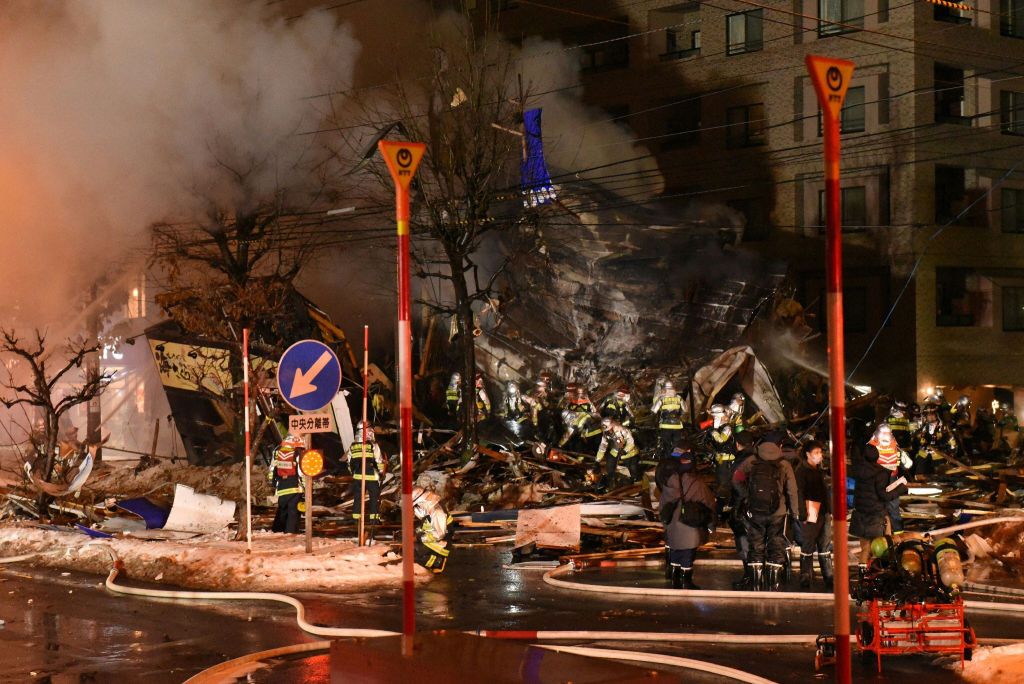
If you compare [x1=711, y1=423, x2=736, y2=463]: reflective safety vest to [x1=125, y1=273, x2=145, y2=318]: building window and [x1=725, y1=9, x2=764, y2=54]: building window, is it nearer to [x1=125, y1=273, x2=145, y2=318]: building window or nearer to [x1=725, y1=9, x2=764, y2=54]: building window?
[x1=125, y1=273, x2=145, y2=318]: building window

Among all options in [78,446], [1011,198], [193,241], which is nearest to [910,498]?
[78,446]

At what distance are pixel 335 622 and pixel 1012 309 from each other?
29.8 meters

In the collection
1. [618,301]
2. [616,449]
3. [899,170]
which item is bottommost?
[616,449]

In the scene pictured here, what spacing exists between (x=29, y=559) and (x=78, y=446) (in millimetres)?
7494

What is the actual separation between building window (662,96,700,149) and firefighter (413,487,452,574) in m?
27.7

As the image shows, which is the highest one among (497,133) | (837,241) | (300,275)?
(497,133)

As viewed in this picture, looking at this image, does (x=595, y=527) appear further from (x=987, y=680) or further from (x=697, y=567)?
(x=987, y=680)

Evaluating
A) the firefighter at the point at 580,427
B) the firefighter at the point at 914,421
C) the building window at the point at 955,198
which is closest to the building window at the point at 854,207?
the building window at the point at 955,198

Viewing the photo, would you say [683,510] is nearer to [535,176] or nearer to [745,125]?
[535,176]

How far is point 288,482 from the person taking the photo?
15547 millimetres

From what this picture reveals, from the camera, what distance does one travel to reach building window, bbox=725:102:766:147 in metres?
36.7

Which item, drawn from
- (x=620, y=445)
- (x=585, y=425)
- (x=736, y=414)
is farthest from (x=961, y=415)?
(x=620, y=445)

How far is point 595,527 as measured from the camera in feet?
50.5

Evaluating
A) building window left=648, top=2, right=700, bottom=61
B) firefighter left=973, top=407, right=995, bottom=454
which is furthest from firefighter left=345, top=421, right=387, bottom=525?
building window left=648, top=2, right=700, bottom=61
